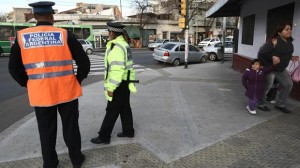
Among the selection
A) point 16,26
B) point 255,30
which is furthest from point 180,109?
point 16,26

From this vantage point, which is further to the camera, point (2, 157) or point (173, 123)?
point (173, 123)

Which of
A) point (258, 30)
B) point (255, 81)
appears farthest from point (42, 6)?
point (258, 30)

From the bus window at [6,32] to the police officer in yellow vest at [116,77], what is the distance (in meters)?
21.5

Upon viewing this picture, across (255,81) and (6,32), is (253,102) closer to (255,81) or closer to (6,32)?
(255,81)

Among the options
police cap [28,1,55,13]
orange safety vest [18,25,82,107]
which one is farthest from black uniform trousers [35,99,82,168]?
police cap [28,1,55,13]

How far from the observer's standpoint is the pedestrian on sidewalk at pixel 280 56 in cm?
512

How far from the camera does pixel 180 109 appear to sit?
5.96 m

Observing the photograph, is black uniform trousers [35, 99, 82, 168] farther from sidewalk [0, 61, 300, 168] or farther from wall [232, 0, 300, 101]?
wall [232, 0, 300, 101]

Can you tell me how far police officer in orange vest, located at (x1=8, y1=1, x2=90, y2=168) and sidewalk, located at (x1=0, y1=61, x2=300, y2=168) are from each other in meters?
0.67

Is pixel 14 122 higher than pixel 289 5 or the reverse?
the reverse

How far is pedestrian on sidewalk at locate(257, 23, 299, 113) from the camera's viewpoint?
5.12m

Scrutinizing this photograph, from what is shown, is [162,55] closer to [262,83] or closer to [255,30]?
[255,30]

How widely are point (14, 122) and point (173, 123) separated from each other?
3220 millimetres

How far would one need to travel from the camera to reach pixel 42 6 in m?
2.88
